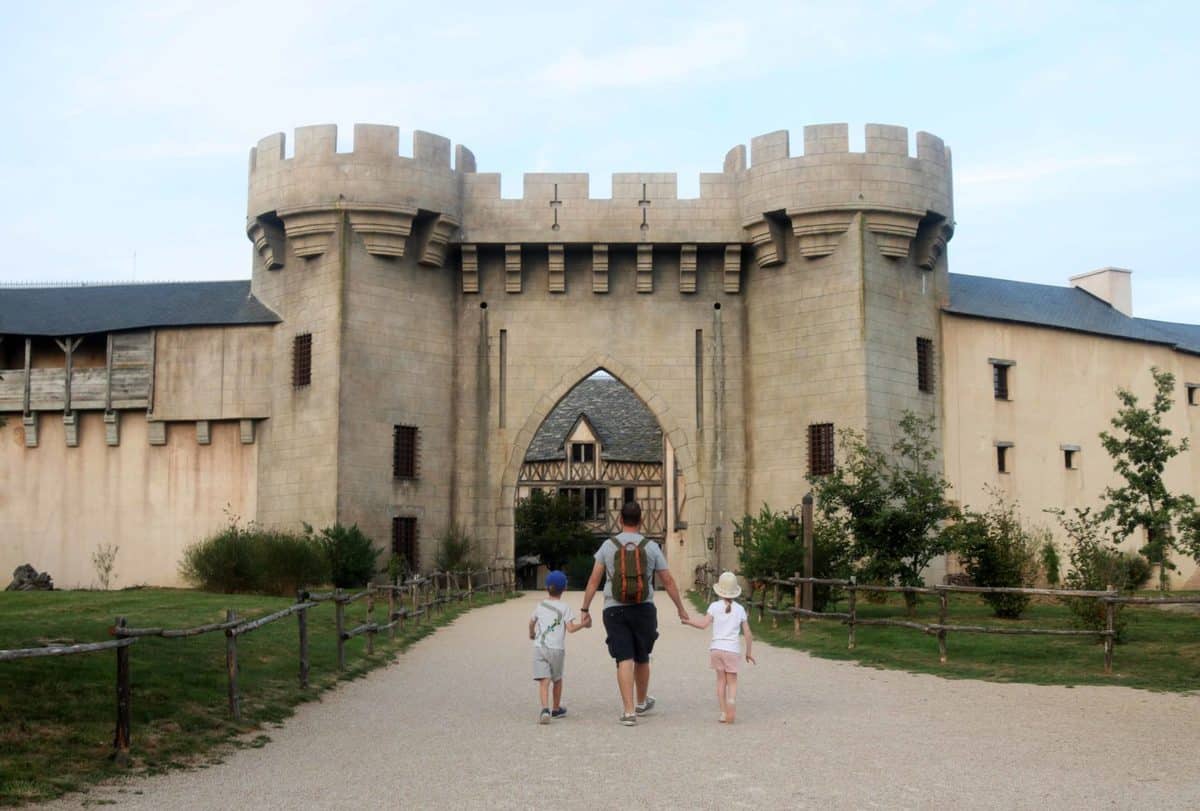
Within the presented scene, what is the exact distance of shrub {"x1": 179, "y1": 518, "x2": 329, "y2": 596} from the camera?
89.1 feet

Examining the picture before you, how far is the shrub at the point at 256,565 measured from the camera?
2717cm

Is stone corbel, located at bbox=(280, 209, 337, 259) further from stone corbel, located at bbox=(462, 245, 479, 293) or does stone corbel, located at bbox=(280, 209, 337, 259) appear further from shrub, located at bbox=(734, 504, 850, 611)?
shrub, located at bbox=(734, 504, 850, 611)

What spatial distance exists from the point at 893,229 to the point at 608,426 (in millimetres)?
27759

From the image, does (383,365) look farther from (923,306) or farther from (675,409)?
(923,306)

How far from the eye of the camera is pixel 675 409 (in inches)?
1336

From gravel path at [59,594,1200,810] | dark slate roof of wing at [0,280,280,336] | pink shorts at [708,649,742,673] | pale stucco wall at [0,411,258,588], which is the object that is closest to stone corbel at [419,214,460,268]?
dark slate roof of wing at [0,280,280,336]

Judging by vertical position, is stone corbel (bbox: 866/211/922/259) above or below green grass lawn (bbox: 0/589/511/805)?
above

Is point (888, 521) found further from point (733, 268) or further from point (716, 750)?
point (716, 750)

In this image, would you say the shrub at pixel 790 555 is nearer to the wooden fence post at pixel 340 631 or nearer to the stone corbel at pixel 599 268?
the wooden fence post at pixel 340 631

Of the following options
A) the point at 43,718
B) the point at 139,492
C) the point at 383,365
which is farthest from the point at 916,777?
the point at 139,492

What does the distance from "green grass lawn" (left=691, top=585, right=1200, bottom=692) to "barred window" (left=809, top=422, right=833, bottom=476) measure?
8.33m

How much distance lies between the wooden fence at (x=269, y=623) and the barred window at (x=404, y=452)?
2.87 m

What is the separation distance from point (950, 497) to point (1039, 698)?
20569mm

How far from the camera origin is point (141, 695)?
1099 centimetres
